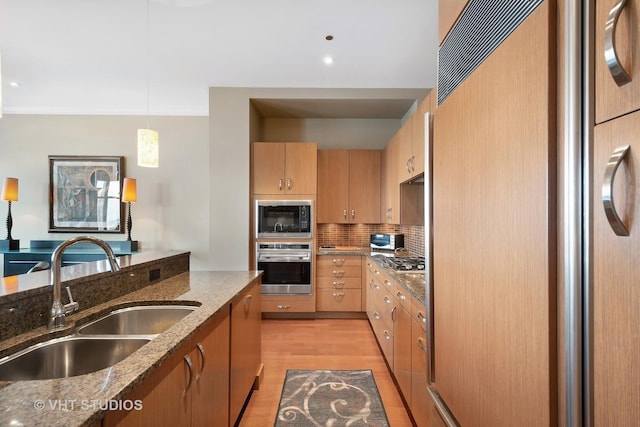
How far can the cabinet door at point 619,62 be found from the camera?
0.42 metres

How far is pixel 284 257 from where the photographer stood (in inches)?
146

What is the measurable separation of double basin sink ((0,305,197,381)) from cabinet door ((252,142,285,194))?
2349mm

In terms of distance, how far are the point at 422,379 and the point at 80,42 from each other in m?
3.92

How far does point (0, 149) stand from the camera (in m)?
4.43

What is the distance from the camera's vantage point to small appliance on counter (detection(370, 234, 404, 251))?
12.6 feet

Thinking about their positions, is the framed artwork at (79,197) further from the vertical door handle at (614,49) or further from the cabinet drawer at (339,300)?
the vertical door handle at (614,49)

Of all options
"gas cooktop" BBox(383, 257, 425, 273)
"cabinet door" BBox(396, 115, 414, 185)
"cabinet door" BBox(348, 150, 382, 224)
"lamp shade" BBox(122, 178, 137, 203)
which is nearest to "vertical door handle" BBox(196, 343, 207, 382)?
"gas cooktop" BBox(383, 257, 425, 273)

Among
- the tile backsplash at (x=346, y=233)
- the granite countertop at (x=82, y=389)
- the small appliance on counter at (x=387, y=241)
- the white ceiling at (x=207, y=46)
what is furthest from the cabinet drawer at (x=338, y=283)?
the granite countertop at (x=82, y=389)

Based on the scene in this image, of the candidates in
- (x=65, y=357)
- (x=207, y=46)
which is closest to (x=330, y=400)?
(x=65, y=357)

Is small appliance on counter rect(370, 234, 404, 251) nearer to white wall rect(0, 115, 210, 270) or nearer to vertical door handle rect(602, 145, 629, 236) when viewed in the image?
white wall rect(0, 115, 210, 270)

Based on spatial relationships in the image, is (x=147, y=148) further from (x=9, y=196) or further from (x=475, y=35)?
(x=9, y=196)

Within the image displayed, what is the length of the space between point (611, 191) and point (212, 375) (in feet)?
4.88

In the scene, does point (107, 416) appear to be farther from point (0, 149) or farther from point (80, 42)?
point (0, 149)

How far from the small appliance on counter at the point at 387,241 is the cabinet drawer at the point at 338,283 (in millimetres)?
556
